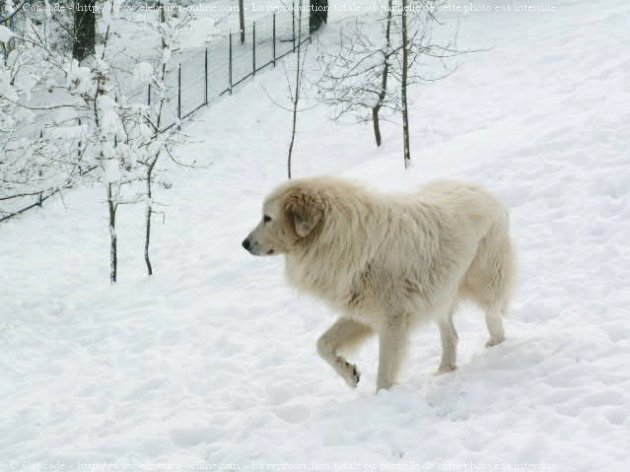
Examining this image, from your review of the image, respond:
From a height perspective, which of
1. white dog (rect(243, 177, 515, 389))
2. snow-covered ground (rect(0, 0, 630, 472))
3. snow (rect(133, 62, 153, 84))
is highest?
snow (rect(133, 62, 153, 84))

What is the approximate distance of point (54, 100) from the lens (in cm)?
2575

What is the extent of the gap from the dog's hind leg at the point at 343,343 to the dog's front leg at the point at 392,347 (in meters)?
0.25

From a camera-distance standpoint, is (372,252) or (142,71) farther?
(142,71)

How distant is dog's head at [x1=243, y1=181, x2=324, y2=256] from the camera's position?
201 inches

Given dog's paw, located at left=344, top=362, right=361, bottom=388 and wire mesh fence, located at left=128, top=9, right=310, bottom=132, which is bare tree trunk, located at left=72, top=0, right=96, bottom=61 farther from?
dog's paw, located at left=344, top=362, right=361, bottom=388

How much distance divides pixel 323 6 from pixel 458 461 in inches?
1022

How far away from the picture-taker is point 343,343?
5.43 m

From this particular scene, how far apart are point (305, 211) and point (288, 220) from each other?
0.18 metres

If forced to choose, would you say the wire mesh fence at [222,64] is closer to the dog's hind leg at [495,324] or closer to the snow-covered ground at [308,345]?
the snow-covered ground at [308,345]

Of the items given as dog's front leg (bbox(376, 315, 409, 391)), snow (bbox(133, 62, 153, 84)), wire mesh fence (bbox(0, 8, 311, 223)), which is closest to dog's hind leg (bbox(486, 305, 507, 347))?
dog's front leg (bbox(376, 315, 409, 391))

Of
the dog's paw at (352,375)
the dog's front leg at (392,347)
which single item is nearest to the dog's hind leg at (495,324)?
the dog's front leg at (392,347)

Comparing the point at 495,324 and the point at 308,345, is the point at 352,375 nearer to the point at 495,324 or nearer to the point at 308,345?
the point at 495,324

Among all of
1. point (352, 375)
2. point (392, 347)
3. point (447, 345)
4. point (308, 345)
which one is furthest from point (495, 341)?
point (308, 345)

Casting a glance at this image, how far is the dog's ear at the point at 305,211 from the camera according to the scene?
5109 millimetres
